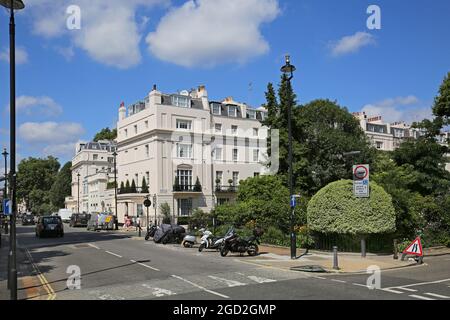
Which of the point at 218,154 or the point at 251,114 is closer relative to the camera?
the point at 218,154

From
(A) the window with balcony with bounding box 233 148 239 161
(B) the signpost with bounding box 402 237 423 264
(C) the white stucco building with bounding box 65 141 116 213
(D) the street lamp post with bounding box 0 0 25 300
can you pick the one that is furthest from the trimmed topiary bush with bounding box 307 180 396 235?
(C) the white stucco building with bounding box 65 141 116 213

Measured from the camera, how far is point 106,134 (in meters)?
106

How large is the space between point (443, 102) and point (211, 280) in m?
30.3

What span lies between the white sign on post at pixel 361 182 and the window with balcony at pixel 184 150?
124 feet

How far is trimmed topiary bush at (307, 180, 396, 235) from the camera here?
2006cm

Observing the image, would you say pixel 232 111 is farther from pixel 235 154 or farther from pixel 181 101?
pixel 181 101

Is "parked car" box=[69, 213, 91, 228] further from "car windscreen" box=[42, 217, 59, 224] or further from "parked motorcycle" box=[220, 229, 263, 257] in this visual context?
"parked motorcycle" box=[220, 229, 263, 257]

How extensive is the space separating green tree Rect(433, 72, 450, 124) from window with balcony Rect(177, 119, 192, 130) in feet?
97.5

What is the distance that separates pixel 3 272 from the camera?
16031 millimetres

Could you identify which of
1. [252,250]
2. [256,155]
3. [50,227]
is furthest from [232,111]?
[252,250]

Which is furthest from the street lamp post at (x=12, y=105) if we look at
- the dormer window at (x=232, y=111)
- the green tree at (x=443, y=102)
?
the dormer window at (x=232, y=111)

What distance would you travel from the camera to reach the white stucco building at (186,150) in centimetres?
5494
